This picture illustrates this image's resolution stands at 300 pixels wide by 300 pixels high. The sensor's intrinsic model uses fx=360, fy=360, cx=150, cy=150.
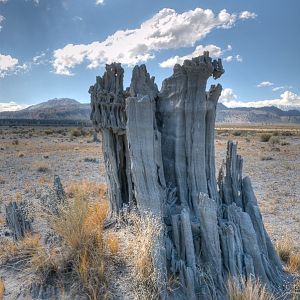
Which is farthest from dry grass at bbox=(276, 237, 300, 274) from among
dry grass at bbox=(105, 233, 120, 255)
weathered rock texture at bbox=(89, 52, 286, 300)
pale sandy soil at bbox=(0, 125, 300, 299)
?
dry grass at bbox=(105, 233, 120, 255)

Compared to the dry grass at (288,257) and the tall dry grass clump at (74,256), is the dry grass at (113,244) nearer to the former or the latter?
the tall dry grass clump at (74,256)

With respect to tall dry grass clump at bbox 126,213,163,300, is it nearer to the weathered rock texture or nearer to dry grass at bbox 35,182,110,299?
the weathered rock texture

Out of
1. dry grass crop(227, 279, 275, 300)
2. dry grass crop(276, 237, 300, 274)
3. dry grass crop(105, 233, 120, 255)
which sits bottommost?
dry grass crop(276, 237, 300, 274)

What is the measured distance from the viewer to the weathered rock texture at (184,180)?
5199 millimetres

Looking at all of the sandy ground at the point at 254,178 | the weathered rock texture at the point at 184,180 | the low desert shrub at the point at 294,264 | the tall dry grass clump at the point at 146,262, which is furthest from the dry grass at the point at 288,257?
the tall dry grass clump at the point at 146,262

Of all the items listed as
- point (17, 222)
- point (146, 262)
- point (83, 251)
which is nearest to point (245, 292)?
point (146, 262)

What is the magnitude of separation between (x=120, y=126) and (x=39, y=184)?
1022 cm

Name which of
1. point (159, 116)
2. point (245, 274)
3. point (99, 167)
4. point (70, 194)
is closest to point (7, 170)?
point (99, 167)

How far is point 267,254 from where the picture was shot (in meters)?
6.14

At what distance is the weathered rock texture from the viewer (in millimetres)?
5199

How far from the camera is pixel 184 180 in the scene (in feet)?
20.1

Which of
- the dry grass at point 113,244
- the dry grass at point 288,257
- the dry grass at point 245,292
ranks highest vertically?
the dry grass at point 113,244

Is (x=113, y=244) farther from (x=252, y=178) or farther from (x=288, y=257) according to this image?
(x=252, y=178)

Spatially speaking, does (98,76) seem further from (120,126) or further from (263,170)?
(263,170)
